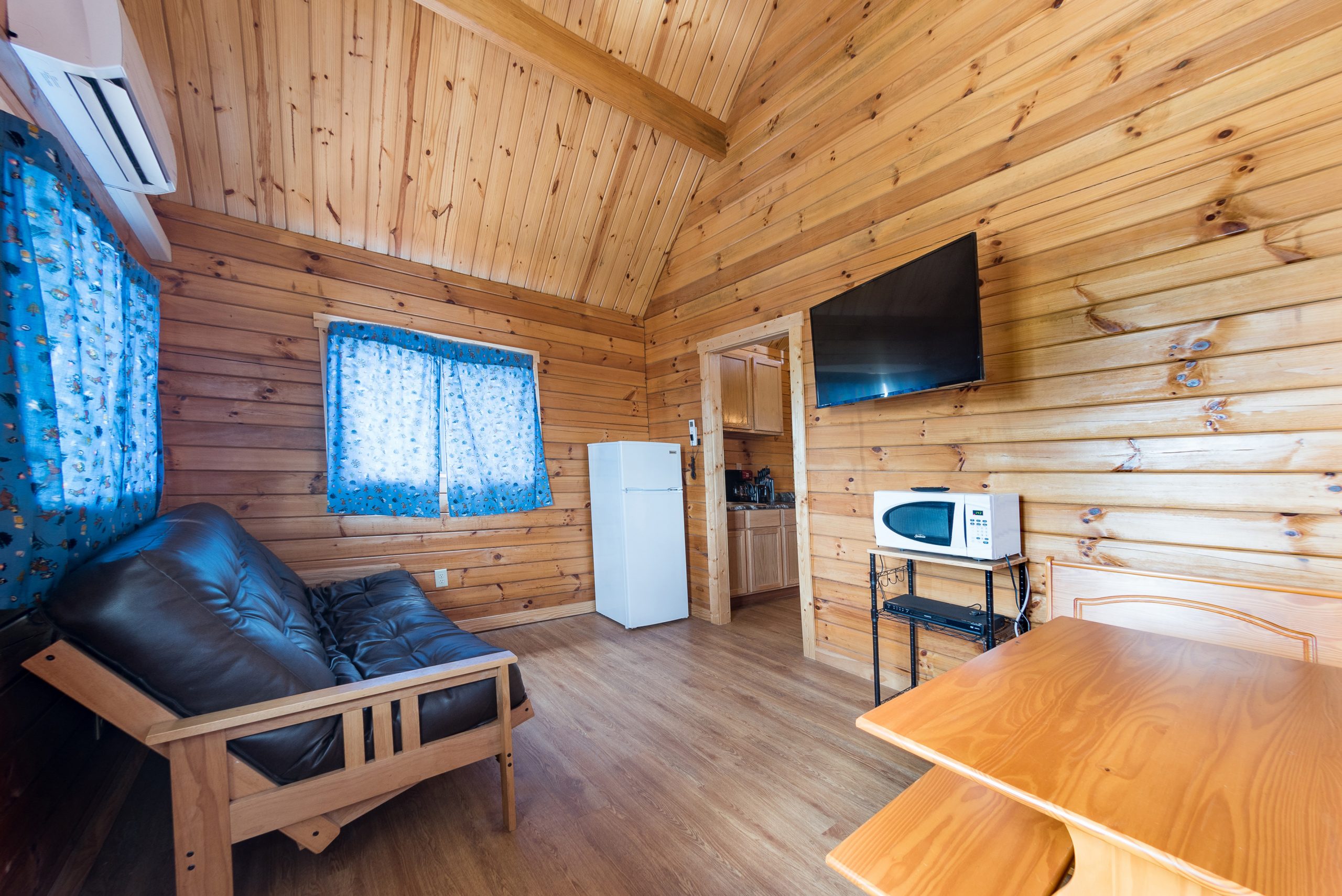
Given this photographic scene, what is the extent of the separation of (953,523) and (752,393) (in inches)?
116

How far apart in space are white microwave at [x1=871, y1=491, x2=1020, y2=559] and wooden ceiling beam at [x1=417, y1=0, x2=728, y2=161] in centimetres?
285

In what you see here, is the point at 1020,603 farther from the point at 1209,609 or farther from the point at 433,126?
the point at 433,126

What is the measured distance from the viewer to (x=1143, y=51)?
1764 mm

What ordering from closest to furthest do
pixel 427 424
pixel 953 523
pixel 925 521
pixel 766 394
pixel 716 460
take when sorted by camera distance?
1. pixel 953 523
2. pixel 925 521
3. pixel 427 424
4. pixel 716 460
5. pixel 766 394

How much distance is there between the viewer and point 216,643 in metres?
1.20

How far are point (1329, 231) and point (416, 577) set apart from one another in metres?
4.48

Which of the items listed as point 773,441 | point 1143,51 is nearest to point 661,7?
point 1143,51

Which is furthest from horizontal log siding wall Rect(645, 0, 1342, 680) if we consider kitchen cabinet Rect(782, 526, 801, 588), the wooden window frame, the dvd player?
the wooden window frame

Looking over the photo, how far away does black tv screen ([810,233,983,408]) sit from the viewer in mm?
1983

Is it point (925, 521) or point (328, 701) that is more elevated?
point (925, 521)

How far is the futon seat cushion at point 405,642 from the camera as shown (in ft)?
5.07

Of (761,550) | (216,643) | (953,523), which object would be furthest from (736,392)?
(216,643)

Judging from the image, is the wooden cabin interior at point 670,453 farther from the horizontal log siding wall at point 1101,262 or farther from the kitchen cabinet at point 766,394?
the kitchen cabinet at point 766,394

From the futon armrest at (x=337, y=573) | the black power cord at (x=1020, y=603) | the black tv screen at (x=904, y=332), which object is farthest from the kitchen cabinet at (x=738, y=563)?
the futon armrest at (x=337, y=573)
